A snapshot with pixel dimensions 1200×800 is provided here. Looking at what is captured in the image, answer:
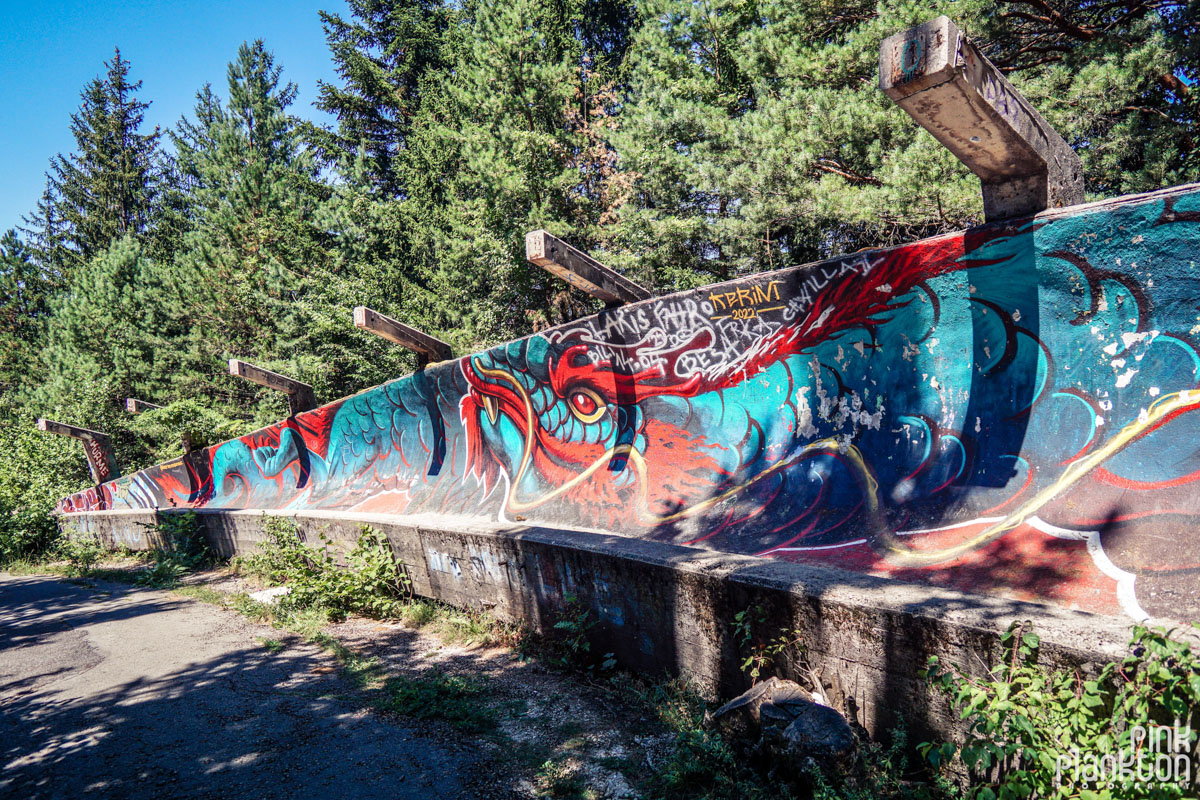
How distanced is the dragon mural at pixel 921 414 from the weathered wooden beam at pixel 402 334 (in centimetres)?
169

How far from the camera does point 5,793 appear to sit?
2.99 meters

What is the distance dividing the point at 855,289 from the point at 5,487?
708 inches

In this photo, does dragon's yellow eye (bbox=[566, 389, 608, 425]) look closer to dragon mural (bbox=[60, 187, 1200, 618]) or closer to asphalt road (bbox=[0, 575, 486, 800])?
dragon mural (bbox=[60, 187, 1200, 618])

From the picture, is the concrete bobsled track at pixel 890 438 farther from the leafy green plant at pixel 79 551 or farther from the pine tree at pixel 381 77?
the pine tree at pixel 381 77

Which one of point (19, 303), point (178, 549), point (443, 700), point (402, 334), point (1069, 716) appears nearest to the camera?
point (1069, 716)

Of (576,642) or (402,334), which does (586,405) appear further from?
(402,334)

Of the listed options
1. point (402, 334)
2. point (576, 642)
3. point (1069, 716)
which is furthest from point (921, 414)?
point (402, 334)

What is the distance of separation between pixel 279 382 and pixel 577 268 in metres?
6.64

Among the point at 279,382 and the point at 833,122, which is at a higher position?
the point at 833,122

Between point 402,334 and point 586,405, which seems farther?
point 402,334

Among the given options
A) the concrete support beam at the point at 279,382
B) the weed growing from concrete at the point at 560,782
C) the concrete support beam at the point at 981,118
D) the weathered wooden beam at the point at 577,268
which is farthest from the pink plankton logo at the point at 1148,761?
the concrete support beam at the point at 279,382

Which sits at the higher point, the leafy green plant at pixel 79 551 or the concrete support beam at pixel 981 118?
the concrete support beam at pixel 981 118

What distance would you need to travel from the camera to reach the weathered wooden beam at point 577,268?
528cm

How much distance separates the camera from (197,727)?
143 inches
